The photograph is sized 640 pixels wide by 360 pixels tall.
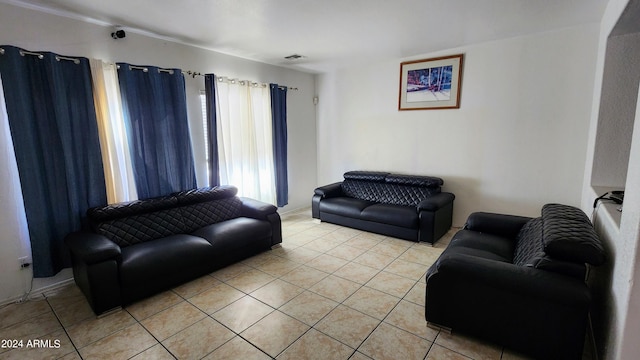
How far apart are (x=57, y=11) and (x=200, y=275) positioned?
109 inches

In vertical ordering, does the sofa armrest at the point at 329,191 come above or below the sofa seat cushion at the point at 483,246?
above

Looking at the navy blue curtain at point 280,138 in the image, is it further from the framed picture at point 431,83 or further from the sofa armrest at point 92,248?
the sofa armrest at point 92,248

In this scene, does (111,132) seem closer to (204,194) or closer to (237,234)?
(204,194)

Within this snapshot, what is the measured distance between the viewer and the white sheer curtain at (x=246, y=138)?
4.02 m

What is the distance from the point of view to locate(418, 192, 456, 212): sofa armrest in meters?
3.65

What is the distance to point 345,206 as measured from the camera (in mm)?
4391

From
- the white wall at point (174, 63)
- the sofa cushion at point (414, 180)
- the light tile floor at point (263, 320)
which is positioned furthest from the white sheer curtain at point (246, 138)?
the sofa cushion at point (414, 180)

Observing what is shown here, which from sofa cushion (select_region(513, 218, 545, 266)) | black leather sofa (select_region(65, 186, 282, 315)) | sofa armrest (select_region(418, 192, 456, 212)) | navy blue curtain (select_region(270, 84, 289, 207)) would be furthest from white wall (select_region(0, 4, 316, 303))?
sofa cushion (select_region(513, 218, 545, 266))

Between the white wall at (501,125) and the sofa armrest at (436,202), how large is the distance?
1.16ft

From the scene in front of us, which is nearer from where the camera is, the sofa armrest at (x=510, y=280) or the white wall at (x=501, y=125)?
the sofa armrest at (x=510, y=280)

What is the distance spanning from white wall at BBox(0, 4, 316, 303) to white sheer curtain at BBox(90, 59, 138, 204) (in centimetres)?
19

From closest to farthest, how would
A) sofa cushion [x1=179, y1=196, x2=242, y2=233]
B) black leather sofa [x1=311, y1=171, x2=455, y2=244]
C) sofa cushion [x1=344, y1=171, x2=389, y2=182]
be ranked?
sofa cushion [x1=179, y1=196, x2=242, y2=233], black leather sofa [x1=311, y1=171, x2=455, y2=244], sofa cushion [x1=344, y1=171, x2=389, y2=182]

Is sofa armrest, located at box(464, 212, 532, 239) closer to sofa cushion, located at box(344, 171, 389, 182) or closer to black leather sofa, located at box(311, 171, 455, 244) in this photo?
black leather sofa, located at box(311, 171, 455, 244)

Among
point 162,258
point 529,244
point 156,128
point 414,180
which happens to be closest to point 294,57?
point 156,128
